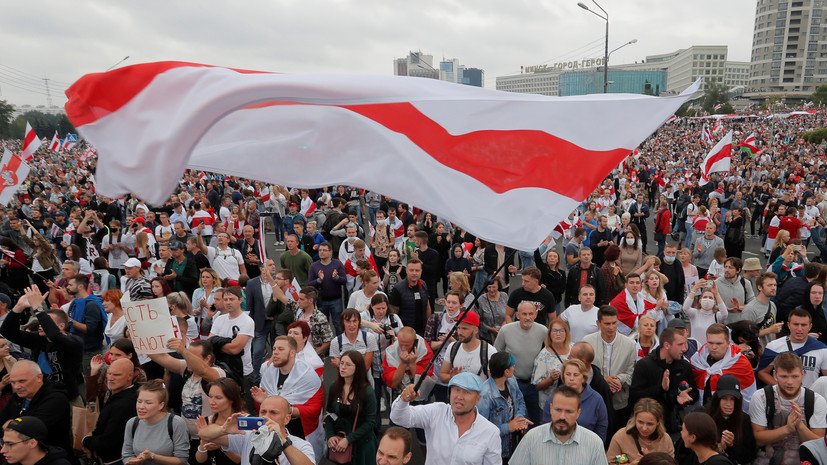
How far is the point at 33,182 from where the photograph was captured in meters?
25.0

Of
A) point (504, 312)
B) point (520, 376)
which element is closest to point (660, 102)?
point (520, 376)

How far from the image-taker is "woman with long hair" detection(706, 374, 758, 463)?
4234 millimetres

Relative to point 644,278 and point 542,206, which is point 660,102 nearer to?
point 542,206

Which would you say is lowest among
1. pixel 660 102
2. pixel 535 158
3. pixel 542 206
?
pixel 542 206

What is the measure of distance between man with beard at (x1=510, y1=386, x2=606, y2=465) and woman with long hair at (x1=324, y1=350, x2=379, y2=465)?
1381 mm

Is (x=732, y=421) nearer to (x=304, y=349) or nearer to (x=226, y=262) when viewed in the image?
(x=304, y=349)

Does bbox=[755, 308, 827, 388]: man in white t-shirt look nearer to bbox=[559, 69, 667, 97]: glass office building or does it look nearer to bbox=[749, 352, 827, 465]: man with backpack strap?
bbox=[749, 352, 827, 465]: man with backpack strap

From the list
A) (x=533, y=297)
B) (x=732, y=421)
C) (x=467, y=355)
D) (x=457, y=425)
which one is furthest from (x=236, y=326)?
(x=732, y=421)

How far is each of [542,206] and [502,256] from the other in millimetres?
5740

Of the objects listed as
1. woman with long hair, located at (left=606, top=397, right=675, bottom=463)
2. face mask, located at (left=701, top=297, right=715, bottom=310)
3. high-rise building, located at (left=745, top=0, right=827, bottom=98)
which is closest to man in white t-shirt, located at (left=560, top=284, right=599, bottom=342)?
face mask, located at (left=701, top=297, right=715, bottom=310)

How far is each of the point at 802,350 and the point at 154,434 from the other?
5299 mm

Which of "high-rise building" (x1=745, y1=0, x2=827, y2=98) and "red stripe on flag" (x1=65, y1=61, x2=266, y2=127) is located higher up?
"high-rise building" (x1=745, y1=0, x2=827, y2=98)

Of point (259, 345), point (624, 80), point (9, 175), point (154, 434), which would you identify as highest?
point (624, 80)

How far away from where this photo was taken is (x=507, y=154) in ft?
10.9
